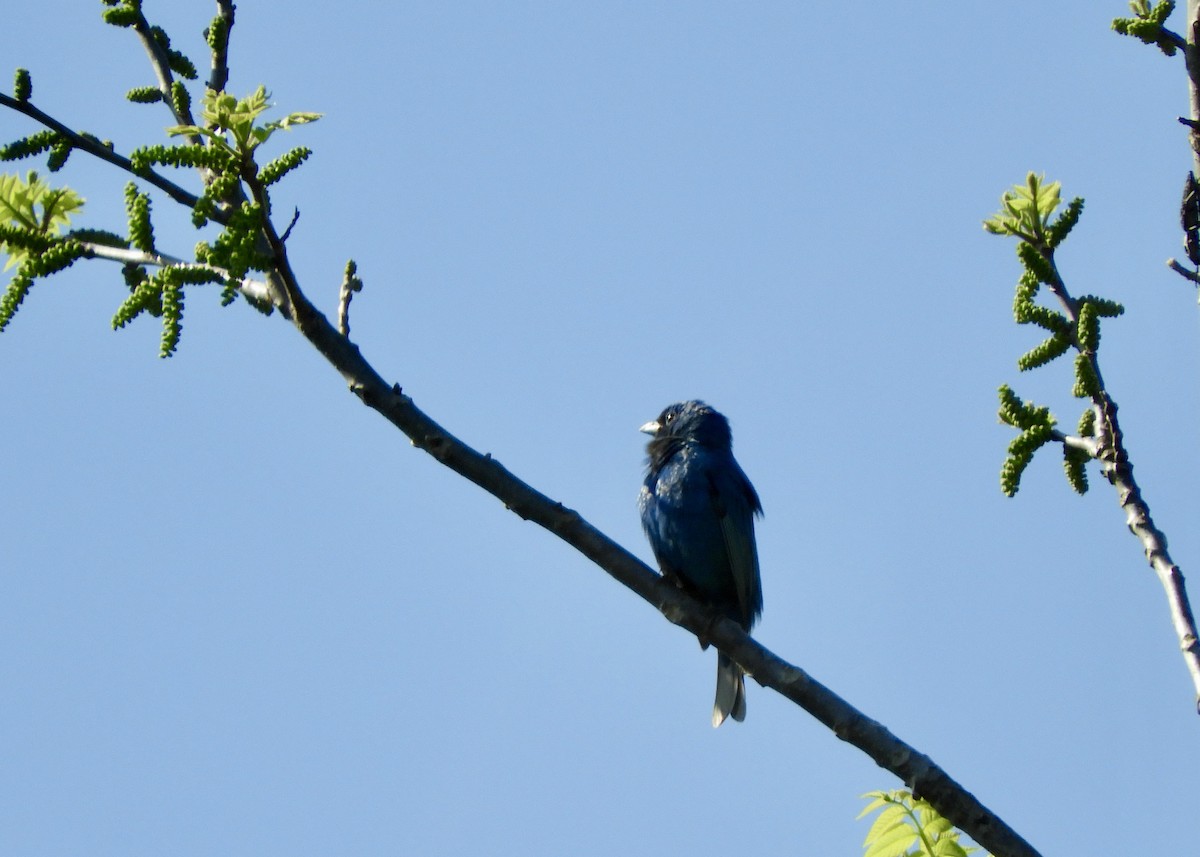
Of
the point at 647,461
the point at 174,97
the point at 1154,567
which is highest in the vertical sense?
the point at 647,461

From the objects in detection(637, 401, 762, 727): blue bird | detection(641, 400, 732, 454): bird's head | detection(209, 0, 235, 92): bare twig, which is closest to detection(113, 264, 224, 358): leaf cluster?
detection(209, 0, 235, 92): bare twig

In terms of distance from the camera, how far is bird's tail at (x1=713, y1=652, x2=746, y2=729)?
7785mm

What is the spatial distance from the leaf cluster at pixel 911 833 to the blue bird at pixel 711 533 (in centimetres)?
356

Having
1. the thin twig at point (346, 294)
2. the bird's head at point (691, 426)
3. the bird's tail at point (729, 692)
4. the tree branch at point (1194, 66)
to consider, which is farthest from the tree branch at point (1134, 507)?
the bird's head at point (691, 426)

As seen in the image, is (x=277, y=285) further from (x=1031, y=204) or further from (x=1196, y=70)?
(x=1196, y=70)

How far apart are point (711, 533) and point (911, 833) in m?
4.09

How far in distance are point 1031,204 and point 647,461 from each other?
4528 millimetres

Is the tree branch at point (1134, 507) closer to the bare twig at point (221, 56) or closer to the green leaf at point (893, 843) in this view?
the green leaf at point (893, 843)

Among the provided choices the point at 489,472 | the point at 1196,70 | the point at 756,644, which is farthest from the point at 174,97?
the point at 1196,70

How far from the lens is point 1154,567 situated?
3.93 m

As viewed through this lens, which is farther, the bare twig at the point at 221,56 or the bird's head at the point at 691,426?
the bird's head at the point at 691,426

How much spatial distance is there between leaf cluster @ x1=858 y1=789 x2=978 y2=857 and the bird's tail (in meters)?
3.82

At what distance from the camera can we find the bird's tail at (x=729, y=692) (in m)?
7.79

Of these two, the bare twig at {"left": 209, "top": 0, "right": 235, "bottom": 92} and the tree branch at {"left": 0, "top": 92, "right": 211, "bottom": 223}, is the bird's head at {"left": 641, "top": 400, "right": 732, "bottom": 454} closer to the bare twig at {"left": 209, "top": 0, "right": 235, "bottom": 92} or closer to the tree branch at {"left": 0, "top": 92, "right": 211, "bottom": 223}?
the bare twig at {"left": 209, "top": 0, "right": 235, "bottom": 92}
